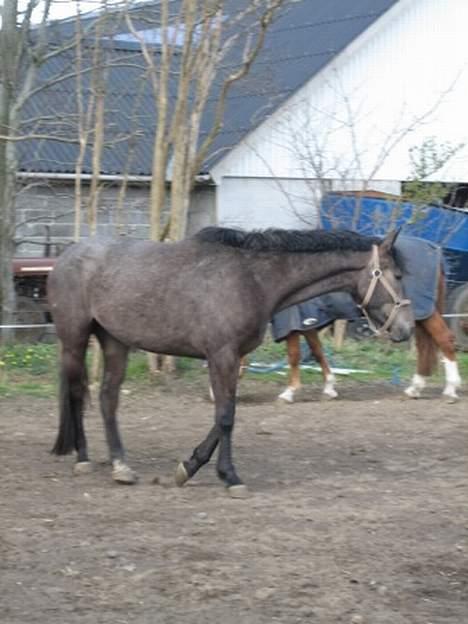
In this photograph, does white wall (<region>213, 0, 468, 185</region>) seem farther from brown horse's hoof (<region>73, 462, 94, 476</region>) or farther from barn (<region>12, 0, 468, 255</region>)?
brown horse's hoof (<region>73, 462, 94, 476</region>)

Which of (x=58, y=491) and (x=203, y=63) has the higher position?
(x=203, y=63)

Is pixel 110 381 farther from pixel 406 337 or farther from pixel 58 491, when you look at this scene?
pixel 406 337

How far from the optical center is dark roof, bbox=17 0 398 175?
58.2 feet

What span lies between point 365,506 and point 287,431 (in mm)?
2550

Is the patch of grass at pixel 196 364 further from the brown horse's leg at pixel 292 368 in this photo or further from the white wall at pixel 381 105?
the white wall at pixel 381 105

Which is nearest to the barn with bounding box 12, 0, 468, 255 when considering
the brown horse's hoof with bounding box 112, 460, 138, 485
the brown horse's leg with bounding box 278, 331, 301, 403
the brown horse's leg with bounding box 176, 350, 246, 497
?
the brown horse's leg with bounding box 278, 331, 301, 403

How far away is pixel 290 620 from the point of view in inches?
211

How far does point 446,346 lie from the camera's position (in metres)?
11.2

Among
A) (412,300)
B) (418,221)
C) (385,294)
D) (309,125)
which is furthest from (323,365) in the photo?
(309,125)

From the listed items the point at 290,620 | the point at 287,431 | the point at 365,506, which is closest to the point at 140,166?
the point at 287,431

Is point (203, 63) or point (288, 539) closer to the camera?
point (288, 539)

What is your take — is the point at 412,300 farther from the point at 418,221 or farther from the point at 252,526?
the point at 252,526

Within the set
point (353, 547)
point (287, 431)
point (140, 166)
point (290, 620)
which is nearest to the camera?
point (290, 620)

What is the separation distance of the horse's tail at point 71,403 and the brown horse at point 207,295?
29mm
